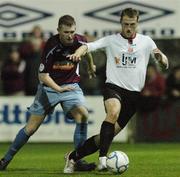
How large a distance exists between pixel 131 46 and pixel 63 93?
128cm

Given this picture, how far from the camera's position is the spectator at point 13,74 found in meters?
19.8

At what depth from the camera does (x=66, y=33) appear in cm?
1146

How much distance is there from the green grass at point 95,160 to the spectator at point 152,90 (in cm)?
109

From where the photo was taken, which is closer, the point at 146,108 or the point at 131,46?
the point at 131,46

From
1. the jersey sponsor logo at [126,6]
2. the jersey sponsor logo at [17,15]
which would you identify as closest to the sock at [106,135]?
the jersey sponsor logo at [126,6]

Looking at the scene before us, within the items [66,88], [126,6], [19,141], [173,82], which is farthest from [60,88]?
[126,6]

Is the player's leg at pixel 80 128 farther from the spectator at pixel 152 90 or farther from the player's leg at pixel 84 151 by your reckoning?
the spectator at pixel 152 90

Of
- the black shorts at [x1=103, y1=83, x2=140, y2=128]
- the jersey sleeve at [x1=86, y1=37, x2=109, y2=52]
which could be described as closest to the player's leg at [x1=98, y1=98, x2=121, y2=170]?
the black shorts at [x1=103, y1=83, x2=140, y2=128]

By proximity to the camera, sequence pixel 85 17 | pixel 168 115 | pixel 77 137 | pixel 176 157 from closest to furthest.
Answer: pixel 77 137
pixel 176 157
pixel 168 115
pixel 85 17

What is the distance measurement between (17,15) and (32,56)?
202 cm

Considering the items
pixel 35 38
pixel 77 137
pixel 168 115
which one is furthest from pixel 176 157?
pixel 35 38

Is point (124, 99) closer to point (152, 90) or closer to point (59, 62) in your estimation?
point (59, 62)

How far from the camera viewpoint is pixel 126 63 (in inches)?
445

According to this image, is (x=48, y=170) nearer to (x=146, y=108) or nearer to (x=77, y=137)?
(x=77, y=137)
